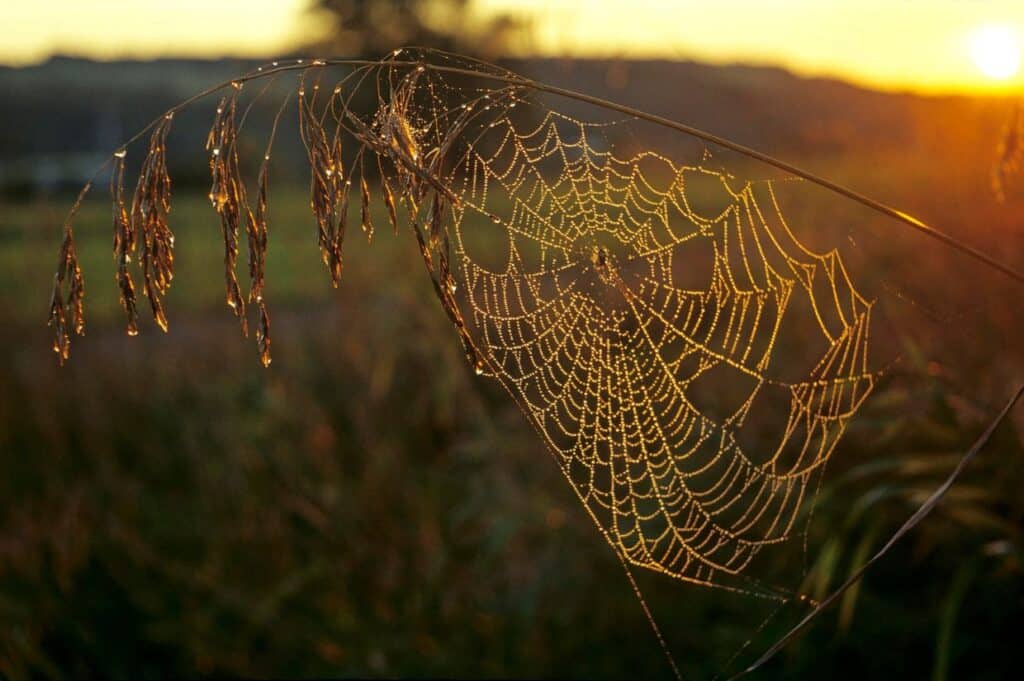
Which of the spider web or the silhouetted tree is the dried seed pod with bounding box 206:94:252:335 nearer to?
the spider web

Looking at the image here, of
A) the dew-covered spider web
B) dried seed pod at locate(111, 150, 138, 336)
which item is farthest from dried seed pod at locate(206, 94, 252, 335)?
dried seed pod at locate(111, 150, 138, 336)

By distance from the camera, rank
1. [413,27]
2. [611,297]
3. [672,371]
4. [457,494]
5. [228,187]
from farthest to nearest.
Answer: [413,27] → [457,494] → [672,371] → [611,297] → [228,187]

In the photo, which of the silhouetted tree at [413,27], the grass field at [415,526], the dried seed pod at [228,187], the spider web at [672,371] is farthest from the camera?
the silhouetted tree at [413,27]

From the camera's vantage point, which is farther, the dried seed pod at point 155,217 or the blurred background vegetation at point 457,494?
the blurred background vegetation at point 457,494

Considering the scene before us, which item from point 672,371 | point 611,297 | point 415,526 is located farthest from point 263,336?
point 415,526

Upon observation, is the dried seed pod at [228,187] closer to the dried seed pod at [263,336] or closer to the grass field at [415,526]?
the dried seed pod at [263,336]

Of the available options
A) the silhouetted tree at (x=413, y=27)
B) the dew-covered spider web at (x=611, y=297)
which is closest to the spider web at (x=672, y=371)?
the dew-covered spider web at (x=611, y=297)

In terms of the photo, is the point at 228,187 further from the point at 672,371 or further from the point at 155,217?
the point at 672,371

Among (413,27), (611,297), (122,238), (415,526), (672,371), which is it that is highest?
(413,27)

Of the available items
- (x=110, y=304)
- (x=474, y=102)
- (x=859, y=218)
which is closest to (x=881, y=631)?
(x=474, y=102)
